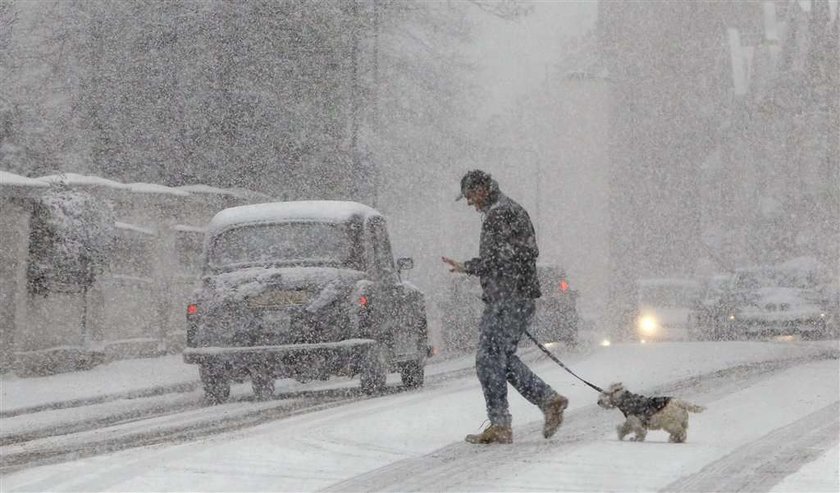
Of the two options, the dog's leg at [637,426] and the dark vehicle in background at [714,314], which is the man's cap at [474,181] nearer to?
the dog's leg at [637,426]

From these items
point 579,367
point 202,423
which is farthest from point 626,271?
point 202,423

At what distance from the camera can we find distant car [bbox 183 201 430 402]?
13234mm

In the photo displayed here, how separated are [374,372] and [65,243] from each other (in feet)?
23.2

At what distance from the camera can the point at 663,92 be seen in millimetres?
63375

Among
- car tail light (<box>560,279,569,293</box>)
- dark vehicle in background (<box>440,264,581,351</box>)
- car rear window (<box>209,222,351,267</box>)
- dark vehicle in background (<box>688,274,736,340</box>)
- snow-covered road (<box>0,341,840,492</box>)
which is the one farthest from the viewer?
dark vehicle in background (<box>688,274,736,340</box>)

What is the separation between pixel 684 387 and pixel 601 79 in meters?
66.3

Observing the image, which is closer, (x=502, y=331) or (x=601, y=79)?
(x=502, y=331)

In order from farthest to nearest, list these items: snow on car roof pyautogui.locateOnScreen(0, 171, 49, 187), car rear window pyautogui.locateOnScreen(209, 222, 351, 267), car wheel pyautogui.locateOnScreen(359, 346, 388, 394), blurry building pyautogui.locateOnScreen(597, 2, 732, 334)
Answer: blurry building pyautogui.locateOnScreen(597, 2, 732, 334) < snow on car roof pyautogui.locateOnScreen(0, 171, 49, 187) < car rear window pyautogui.locateOnScreen(209, 222, 351, 267) < car wheel pyautogui.locateOnScreen(359, 346, 388, 394)

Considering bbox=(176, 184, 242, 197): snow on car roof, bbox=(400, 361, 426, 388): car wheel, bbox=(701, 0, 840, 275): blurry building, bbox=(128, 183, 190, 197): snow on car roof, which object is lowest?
bbox=(400, 361, 426, 388): car wheel

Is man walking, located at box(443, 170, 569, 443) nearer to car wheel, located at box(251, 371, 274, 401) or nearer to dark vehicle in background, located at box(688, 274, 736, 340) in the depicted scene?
car wheel, located at box(251, 371, 274, 401)

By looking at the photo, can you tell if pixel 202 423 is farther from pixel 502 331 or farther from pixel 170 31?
pixel 170 31

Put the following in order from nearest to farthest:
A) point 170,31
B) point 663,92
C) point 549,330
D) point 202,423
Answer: point 202,423
point 549,330
point 170,31
point 663,92

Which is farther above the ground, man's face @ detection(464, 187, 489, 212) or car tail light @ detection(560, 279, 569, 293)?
car tail light @ detection(560, 279, 569, 293)

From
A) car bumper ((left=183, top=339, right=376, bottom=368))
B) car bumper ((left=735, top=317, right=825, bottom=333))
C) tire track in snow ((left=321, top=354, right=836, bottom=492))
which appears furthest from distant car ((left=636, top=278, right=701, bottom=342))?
tire track in snow ((left=321, top=354, right=836, bottom=492))
